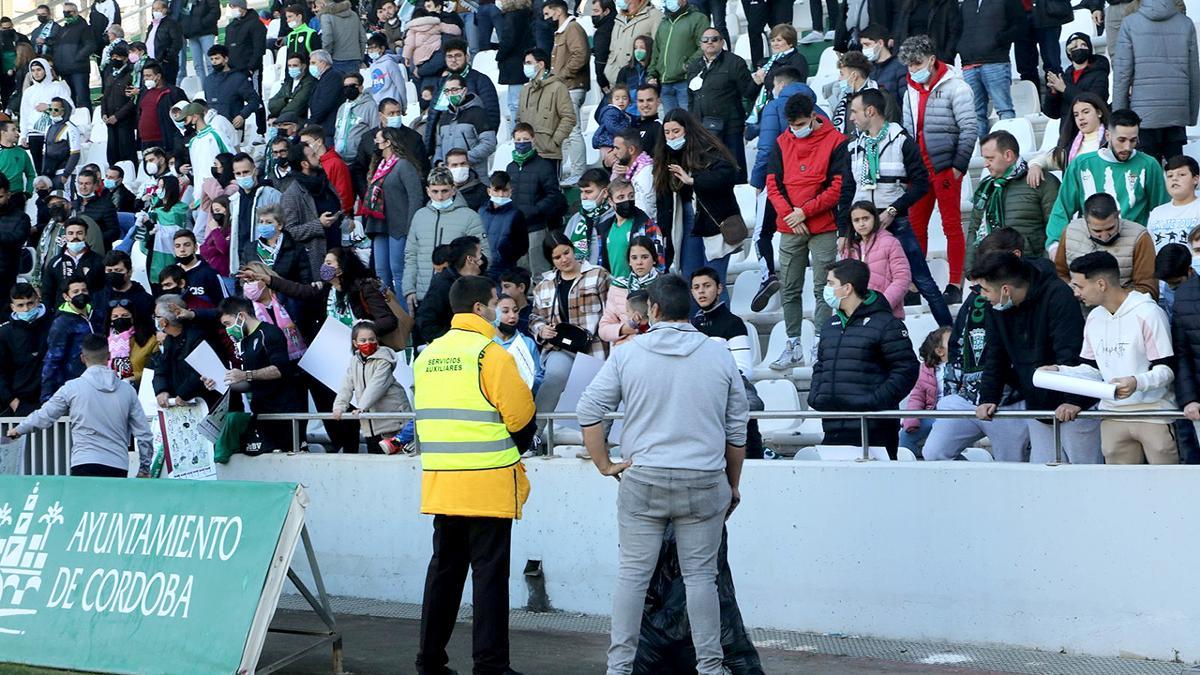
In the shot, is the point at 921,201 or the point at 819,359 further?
the point at 921,201

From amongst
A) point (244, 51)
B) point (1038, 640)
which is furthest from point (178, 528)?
point (244, 51)

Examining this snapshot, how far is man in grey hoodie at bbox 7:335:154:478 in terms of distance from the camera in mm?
10242

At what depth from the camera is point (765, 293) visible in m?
12.1

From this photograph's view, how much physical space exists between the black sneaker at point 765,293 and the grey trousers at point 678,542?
5.06 metres

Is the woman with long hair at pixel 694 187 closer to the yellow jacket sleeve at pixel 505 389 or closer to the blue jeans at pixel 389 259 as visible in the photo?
the blue jeans at pixel 389 259

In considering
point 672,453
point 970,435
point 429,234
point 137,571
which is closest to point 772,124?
point 429,234

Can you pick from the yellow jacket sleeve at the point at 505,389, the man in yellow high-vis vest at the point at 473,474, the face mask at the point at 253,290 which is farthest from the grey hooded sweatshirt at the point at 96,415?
the yellow jacket sleeve at the point at 505,389

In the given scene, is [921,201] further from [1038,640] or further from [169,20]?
[169,20]

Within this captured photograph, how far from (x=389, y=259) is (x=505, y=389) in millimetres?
6485

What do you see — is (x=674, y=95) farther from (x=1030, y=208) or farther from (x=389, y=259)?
(x=1030, y=208)

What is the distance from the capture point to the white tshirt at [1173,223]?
30.7 ft

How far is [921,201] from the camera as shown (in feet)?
37.3

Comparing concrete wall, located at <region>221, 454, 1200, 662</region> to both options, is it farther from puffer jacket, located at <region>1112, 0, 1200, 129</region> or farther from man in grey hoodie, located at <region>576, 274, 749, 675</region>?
puffer jacket, located at <region>1112, 0, 1200, 129</region>

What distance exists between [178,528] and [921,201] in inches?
226
